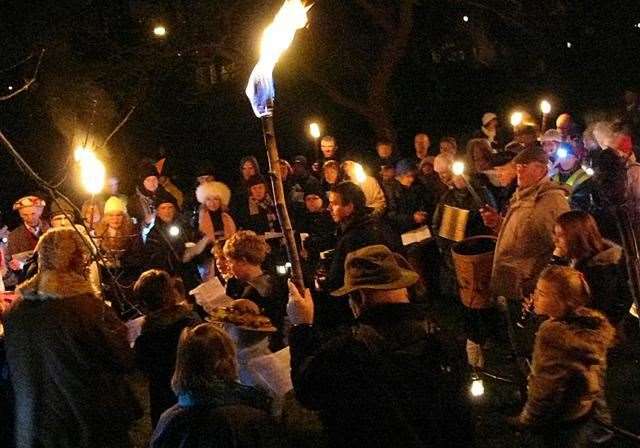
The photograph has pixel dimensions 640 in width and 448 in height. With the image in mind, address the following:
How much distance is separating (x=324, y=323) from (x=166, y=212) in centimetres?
253

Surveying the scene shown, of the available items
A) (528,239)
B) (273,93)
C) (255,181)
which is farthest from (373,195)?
(273,93)

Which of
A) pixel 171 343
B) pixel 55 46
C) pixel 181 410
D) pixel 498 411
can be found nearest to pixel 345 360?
pixel 181 410

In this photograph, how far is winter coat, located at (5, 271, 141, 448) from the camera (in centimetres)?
448

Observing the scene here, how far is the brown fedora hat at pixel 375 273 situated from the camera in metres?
3.21

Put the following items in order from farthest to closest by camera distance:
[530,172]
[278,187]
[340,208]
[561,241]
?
[340,208], [530,172], [561,241], [278,187]

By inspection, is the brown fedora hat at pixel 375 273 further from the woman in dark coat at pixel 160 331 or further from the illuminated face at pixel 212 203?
the illuminated face at pixel 212 203

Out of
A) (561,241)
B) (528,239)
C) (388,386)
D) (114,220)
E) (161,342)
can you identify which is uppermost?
(114,220)

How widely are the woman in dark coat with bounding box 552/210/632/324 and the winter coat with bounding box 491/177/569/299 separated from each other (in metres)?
0.63

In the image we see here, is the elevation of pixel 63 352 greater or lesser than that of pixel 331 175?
lesser

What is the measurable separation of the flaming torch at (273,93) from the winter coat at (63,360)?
63.4 inches

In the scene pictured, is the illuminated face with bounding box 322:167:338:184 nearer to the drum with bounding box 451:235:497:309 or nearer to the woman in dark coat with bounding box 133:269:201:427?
the drum with bounding box 451:235:497:309

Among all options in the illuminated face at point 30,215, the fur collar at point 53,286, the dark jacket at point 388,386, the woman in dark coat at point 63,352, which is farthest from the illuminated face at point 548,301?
the illuminated face at point 30,215

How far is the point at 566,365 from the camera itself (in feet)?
13.8

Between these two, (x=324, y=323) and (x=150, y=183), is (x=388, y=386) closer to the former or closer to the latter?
(x=324, y=323)
